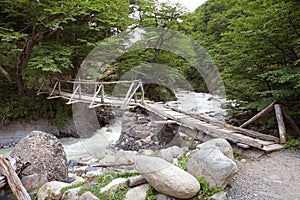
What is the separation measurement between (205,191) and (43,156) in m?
2.83

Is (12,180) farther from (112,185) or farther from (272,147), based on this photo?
(272,147)

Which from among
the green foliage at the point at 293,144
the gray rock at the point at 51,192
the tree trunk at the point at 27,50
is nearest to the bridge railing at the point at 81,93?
the tree trunk at the point at 27,50

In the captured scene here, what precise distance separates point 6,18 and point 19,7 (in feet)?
3.67

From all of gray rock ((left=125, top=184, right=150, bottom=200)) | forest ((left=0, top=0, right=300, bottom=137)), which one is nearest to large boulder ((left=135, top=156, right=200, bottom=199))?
gray rock ((left=125, top=184, right=150, bottom=200))

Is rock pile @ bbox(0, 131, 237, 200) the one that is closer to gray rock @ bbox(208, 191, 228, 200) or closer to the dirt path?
gray rock @ bbox(208, 191, 228, 200)

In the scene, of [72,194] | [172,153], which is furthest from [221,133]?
[72,194]

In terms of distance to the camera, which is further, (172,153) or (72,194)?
(172,153)

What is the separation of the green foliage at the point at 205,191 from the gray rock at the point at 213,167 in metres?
0.04

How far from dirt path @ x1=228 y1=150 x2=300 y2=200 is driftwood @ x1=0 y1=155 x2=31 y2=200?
2.64 m

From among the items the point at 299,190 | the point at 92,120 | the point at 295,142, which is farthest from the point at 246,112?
the point at 92,120

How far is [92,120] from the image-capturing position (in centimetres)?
935

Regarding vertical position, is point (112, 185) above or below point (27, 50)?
below

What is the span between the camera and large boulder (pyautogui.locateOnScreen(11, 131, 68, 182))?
11.9ft

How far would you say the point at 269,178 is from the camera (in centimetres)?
288
